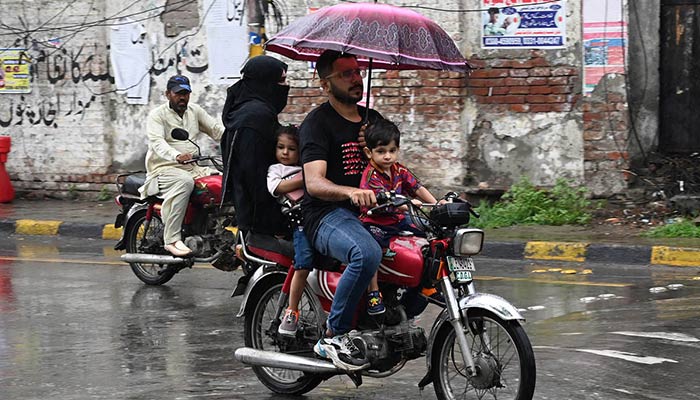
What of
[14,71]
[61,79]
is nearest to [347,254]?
[61,79]

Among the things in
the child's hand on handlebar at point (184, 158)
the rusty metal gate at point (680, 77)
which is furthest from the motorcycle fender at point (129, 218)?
the rusty metal gate at point (680, 77)

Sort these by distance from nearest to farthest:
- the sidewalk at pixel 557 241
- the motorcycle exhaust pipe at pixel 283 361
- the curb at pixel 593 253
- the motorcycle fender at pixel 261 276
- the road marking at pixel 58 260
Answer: the motorcycle exhaust pipe at pixel 283 361, the motorcycle fender at pixel 261 276, the curb at pixel 593 253, the sidewalk at pixel 557 241, the road marking at pixel 58 260

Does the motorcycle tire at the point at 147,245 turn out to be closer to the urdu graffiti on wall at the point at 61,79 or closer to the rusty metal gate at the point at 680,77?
the urdu graffiti on wall at the point at 61,79

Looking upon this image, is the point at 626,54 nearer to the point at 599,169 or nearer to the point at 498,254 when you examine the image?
the point at 599,169

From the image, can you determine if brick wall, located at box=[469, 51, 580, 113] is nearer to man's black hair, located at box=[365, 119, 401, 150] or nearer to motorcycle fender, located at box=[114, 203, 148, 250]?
motorcycle fender, located at box=[114, 203, 148, 250]

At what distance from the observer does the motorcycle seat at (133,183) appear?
1034cm

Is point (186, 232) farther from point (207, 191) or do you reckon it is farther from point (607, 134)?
point (607, 134)

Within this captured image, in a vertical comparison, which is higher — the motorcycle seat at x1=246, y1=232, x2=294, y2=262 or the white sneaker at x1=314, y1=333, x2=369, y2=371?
the motorcycle seat at x1=246, y1=232, x2=294, y2=262

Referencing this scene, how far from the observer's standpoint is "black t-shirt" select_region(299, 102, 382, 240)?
568 cm

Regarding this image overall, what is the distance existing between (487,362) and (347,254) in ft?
2.68

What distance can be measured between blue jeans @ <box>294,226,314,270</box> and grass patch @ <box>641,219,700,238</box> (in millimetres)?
6329

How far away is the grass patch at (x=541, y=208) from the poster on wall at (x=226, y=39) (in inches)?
148

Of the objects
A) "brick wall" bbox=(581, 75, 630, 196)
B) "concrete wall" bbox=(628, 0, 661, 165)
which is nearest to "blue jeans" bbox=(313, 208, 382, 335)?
"brick wall" bbox=(581, 75, 630, 196)

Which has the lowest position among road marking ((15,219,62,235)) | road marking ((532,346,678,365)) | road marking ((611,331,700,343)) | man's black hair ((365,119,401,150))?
road marking ((15,219,62,235))
